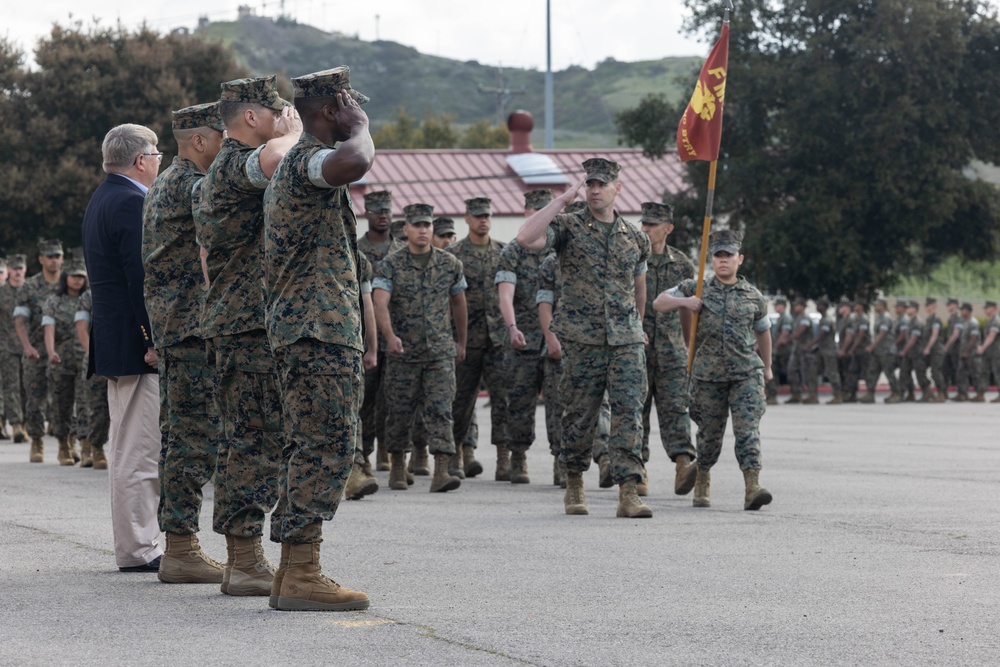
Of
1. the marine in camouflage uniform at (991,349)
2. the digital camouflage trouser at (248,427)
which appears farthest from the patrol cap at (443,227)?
the marine in camouflage uniform at (991,349)

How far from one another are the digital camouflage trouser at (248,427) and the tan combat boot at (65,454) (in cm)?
947

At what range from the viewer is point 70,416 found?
16.4 meters

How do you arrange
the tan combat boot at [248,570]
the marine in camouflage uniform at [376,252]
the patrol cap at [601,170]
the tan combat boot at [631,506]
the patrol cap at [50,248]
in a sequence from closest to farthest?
1. the tan combat boot at [248,570]
2. the tan combat boot at [631,506]
3. the patrol cap at [601,170]
4. the marine in camouflage uniform at [376,252]
5. the patrol cap at [50,248]

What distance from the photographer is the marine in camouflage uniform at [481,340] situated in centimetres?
1390

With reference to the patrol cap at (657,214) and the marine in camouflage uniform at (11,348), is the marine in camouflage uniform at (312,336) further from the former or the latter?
the marine in camouflage uniform at (11,348)

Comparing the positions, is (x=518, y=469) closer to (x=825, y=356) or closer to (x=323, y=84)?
(x=323, y=84)

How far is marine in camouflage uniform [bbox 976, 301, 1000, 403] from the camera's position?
33219mm

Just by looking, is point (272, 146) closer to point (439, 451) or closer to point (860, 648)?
point (860, 648)

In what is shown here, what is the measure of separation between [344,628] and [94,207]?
3138 millimetres

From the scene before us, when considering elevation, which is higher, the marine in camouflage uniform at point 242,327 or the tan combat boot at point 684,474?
the marine in camouflage uniform at point 242,327

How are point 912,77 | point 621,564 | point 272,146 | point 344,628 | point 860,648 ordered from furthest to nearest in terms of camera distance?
point 912,77, point 621,564, point 272,146, point 344,628, point 860,648

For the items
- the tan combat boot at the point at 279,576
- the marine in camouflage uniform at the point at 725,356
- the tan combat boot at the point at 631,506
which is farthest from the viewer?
the marine in camouflage uniform at the point at 725,356

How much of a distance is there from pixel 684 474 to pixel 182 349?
539 centimetres

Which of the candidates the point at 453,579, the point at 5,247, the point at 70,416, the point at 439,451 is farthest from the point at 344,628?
the point at 5,247
